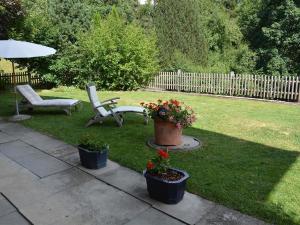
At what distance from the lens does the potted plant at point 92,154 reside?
4.72 m

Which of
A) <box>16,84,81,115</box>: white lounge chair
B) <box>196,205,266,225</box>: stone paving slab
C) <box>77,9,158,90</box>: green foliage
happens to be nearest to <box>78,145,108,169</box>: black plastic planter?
<box>196,205,266,225</box>: stone paving slab

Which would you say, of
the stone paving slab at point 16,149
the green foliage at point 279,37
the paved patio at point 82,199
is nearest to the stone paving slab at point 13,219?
the paved patio at point 82,199

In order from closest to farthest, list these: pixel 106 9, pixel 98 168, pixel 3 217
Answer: pixel 3 217
pixel 98 168
pixel 106 9

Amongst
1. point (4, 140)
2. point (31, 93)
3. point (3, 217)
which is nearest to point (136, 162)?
point (3, 217)

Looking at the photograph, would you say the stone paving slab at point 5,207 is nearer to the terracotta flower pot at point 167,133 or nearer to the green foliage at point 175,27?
the terracotta flower pot at point 167,133

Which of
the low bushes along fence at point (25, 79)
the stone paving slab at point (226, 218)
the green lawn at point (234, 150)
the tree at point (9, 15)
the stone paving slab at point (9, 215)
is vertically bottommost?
the stone paving slab at point (226, 218)

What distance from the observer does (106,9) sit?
85.8 ft

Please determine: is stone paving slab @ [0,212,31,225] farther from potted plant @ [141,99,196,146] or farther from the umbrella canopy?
the umbrella canopy

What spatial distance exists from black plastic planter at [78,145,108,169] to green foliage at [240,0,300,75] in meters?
13.5

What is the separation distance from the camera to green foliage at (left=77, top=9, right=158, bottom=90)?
45.7 ft

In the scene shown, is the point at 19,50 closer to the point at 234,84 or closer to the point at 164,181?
the point at 164,181

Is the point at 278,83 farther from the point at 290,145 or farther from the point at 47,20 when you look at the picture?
the point at 47,20

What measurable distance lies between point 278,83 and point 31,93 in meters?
8.52

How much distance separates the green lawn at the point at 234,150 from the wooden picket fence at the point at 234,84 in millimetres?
1104
